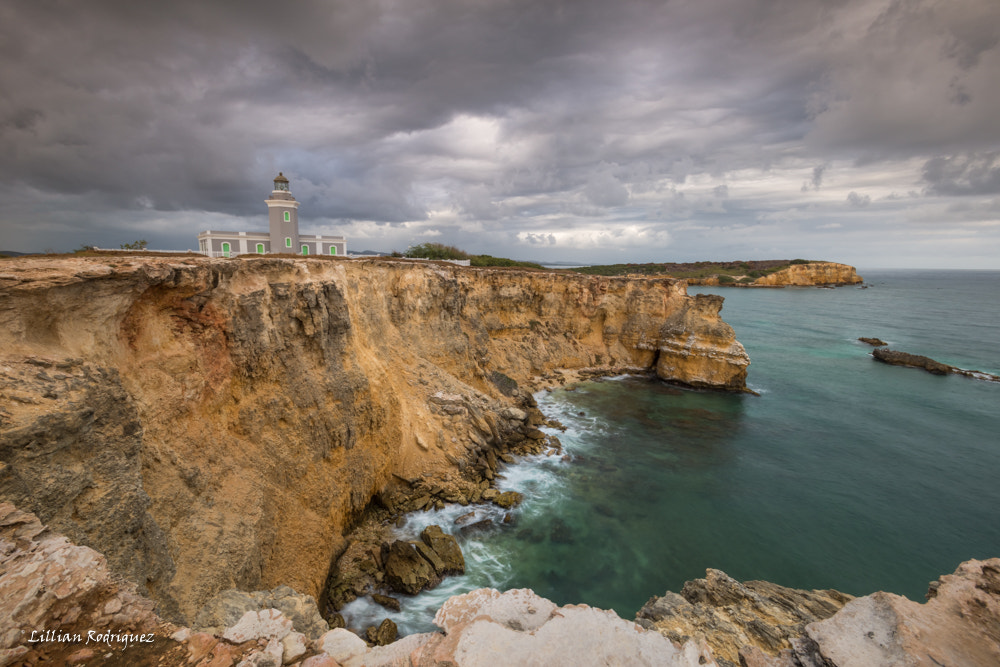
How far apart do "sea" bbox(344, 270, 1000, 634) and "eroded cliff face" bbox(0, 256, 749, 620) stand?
3696mm

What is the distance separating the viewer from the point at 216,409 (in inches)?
453

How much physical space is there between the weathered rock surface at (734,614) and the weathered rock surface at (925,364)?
48.0 metres

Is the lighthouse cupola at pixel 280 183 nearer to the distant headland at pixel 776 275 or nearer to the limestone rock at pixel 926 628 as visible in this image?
the limestone rock at pixel 926 628

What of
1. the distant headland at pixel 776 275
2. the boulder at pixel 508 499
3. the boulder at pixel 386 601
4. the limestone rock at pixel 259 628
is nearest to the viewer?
the limestone rock at pixel 259 628

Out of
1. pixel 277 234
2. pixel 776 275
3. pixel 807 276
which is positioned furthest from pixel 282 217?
pixel 807 276

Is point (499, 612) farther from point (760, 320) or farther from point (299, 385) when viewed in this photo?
point (760, 320)

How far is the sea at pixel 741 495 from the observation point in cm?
1559

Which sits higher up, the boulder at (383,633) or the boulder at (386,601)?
the boulder at (383,633)

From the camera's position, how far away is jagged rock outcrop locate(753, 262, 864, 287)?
134 meters

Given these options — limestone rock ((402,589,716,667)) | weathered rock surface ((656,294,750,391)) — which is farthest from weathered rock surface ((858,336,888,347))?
limestone rock ((402,589,716,667))

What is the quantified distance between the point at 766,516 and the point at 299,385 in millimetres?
21073

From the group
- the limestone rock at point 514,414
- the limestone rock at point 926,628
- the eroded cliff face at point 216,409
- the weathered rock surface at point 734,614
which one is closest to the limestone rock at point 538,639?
the weathered rock surface at point 734,614

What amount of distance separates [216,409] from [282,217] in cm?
2496

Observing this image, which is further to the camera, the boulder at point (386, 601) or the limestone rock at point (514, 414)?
the limestone rock at point (514, 414)
